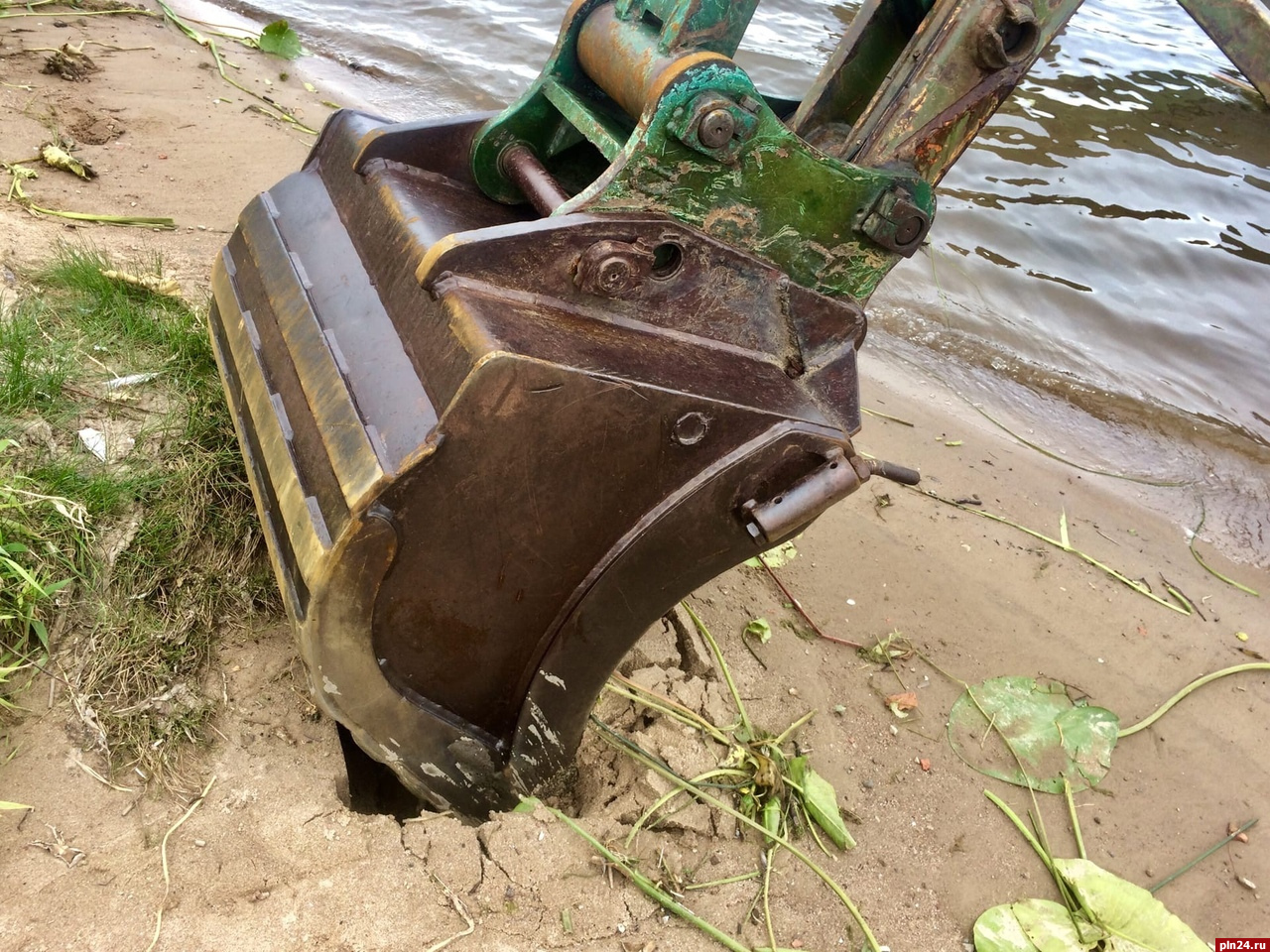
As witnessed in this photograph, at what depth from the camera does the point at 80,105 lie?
17.6 ft

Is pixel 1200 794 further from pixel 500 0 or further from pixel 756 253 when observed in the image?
pixel 500 0

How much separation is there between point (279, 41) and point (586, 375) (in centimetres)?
742

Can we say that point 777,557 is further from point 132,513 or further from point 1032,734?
point 132,513

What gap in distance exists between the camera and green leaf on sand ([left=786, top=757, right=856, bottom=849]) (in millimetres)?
2406

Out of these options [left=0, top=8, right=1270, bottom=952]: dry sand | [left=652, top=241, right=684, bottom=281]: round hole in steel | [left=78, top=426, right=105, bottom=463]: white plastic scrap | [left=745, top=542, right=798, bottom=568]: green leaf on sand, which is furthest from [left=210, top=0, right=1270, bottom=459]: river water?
[left=78, top=426, right=105, bottom=463]: white plastic scrap

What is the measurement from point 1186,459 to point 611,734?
143 inches

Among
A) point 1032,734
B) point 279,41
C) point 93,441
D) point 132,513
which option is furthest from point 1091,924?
point 279,41

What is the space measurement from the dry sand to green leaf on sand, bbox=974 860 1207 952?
73 millimetres

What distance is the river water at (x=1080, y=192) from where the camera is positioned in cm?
520

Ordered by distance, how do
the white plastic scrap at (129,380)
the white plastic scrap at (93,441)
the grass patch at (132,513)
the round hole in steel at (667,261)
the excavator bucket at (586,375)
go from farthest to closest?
the white plastic scrap at (129,380)
the white plastic scrap at (93,441)
the grass patch at (132,513)
the round hole in steel at (667,261)
the excavator bucket at (586,375)

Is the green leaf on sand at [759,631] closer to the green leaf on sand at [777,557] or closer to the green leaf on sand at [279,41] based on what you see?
the green leaf on sand at [777,557]

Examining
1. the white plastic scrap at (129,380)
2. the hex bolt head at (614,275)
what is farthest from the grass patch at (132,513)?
the hex bolt head at (614,275)

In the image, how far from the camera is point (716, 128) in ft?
5.41

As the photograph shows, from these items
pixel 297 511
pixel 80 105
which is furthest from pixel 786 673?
pixel 80 105
